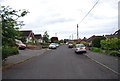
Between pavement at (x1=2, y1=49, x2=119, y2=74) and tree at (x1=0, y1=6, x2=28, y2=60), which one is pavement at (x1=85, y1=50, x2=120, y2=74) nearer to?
pavement at (x1=2, y1=49, x2=119, y2=74)

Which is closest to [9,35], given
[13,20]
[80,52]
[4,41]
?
Answer: [4,41]

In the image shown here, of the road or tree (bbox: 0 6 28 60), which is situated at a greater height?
tree (bbox: 0 6 28 60)

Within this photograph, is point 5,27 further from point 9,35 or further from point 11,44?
point 11,44

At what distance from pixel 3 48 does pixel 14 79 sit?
393 cm

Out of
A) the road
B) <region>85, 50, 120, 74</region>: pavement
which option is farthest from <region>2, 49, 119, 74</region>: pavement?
the road

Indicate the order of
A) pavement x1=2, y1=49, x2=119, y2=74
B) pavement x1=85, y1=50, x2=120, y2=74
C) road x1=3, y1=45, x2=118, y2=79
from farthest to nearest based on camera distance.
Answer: pavement x1=2, y1=49, x2=119, y2=74
pavement x1=85, y1=50, x2=120, y2=74
road x1=3, y1=45, x2=118, y2=79

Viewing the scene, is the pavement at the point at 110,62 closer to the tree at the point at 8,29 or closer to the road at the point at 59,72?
the road at the point at 59,72

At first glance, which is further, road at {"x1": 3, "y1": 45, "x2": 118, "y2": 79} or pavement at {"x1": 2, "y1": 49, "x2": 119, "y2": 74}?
pavement at {"x1": 2, "y1": 49, "x2": 119, "y2": 74}

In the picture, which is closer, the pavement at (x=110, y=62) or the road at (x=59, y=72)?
the road at (x=59, y=72)

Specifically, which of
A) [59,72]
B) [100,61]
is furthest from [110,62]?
[59,72]

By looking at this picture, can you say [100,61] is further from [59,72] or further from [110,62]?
[59,72]

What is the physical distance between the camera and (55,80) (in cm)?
631

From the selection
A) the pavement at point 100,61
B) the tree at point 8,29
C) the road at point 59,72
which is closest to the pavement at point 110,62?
the pavement at point 100,61

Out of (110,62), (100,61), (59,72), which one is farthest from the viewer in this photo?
(100,61)
